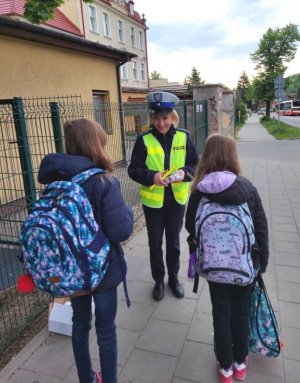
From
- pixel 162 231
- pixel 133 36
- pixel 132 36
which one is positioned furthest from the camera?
pixel 133 36

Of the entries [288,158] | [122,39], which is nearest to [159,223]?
[288,158]

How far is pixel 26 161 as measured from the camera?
3473mm

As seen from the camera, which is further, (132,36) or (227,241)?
(132,36)

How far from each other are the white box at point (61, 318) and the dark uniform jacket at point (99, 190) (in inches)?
48.8

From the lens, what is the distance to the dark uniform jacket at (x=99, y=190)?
1730 mm

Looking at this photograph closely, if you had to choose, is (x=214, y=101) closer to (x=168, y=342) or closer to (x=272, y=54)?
(x=168, y=342)

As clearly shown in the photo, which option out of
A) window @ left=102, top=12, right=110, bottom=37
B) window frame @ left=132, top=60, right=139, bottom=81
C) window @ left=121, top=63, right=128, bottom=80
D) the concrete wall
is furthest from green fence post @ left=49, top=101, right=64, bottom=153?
window frame @ left=132, top=60, right=139, bottom=81

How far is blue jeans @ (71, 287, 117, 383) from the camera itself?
1.92m

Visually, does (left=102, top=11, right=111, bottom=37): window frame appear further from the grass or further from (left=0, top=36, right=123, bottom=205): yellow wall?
(left=0, top=36, right=123, bottom=205): yellow wall

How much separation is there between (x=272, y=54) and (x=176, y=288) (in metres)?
42.4

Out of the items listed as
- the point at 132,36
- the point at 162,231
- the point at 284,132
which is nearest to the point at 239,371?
the point at 162,231

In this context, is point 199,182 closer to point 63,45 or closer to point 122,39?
point 63,45

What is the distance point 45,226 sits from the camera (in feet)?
5.26

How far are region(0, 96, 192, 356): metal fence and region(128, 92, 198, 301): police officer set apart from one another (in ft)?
2.99
